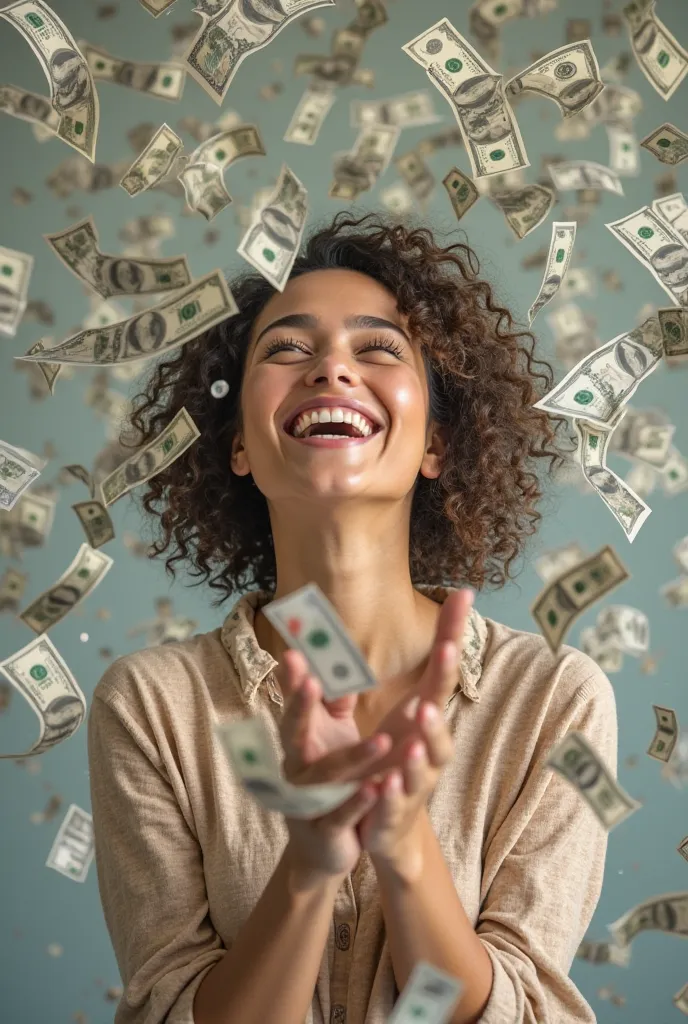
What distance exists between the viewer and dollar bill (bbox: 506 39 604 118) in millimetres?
2248

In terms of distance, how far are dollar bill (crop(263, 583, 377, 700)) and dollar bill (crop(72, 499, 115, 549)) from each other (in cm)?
68

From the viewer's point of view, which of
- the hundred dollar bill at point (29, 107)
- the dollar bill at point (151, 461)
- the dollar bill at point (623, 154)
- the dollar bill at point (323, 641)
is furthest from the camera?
the dollar bill at point (623, 154)

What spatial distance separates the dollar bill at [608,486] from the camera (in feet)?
6.79

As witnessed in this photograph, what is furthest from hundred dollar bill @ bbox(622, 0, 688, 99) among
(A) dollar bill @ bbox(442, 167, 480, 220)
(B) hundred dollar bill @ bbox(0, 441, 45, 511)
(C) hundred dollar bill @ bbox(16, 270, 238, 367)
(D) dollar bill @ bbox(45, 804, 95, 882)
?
(D) dollar bill @ bbox(45, 804, 95, 882)

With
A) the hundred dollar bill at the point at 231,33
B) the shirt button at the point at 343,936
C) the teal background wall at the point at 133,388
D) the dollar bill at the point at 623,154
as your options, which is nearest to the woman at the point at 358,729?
the shirt button at the point at 343,936

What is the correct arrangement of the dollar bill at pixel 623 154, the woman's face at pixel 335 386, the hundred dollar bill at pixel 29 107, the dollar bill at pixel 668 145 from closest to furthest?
the woman's face at pixel 335 386 → the dollar bill at pixel 668 145 → the hundred dollar bill at pixel 29 107 → the dollar bill at pixel 623 154

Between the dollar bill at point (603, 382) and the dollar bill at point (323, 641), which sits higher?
the dollar bill at point (603, 382)

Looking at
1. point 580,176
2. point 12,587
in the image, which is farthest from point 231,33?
point 12,587

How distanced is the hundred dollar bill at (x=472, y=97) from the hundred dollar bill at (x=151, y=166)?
1.48 feet

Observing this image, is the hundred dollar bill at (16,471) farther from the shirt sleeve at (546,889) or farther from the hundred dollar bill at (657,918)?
the hundred dollar bill at (657,918)

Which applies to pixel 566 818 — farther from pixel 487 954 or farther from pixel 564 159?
pixel 564 159

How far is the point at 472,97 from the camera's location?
223cm

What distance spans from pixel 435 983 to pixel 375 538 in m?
0.67

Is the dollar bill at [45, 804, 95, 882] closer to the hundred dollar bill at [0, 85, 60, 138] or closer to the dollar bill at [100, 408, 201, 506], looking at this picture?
the dollar bill at [100, 408, 201, 506]
